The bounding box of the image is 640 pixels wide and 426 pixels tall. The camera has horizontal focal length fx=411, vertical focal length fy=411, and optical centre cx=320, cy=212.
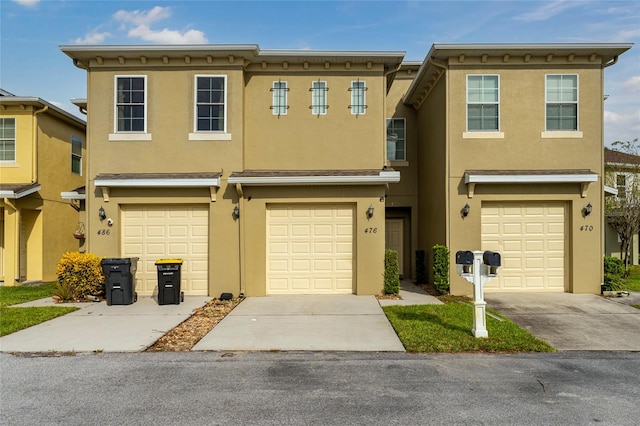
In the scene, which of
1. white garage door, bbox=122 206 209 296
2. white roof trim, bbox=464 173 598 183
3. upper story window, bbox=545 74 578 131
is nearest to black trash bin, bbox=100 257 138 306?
white garage door, bbox=122 206 209 296

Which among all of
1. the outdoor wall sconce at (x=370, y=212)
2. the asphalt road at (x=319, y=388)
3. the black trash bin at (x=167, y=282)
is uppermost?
the outdoor wall sconce at (x=370, y=212)

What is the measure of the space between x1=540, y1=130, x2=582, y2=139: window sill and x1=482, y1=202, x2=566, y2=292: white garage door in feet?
5.96

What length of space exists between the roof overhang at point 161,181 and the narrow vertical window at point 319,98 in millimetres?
3218

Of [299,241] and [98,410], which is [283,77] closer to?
[299,241]

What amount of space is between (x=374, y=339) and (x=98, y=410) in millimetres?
4069

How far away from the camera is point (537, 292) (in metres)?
11.0

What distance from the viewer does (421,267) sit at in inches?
500

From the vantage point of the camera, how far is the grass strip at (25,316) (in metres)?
7.62

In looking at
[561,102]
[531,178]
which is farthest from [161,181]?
[561,102]

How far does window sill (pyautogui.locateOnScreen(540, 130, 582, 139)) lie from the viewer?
11.0 meters

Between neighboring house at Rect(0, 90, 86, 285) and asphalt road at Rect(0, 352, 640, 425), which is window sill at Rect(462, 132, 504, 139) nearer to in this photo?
asphalt road at Rect(0, 352, 640, 425)

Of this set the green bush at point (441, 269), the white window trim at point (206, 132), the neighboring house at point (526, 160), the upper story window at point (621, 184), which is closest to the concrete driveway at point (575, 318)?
the neighboring house at point (526, 160)

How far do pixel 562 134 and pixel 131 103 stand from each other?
11.5m

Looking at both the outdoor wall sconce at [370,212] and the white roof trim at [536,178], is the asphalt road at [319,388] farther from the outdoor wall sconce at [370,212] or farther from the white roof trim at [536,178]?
the white roof trim at [536,178]
